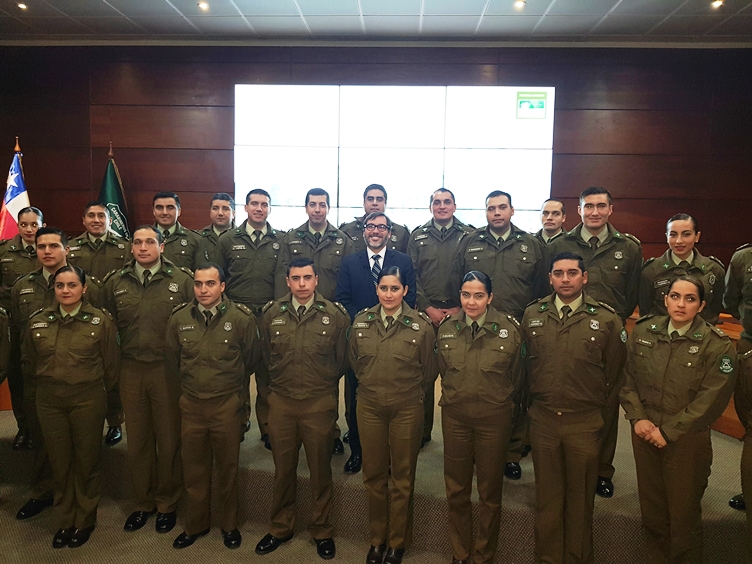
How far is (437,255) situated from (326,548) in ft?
6.46

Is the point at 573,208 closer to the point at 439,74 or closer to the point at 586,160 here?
the point at 586,160

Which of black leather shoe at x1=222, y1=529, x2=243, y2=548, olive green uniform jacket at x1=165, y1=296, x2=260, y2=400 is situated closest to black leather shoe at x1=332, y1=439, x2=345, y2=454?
black leather shoe at x1=222, y1=529, x2=243, y2=548

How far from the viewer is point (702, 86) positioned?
241 inches

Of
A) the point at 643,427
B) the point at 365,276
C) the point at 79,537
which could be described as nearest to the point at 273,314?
the point at 365,276

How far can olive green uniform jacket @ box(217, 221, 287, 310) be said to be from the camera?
3711 mm

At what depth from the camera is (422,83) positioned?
6184 mm

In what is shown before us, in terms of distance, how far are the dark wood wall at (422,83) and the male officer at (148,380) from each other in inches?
140

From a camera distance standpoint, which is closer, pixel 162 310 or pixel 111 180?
pixel 162 310

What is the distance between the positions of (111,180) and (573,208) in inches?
229

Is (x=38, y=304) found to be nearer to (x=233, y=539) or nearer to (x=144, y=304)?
(x=144, y=304)

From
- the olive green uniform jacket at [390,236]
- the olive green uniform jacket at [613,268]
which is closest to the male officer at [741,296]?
the olive green uniform jacket at [613,268]

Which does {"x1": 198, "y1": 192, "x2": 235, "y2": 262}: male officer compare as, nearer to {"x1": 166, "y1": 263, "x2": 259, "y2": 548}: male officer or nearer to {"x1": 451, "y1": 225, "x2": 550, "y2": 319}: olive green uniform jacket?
{"x1": 166, "y1": 263, "x2": 259, "y2": 548}: male officer

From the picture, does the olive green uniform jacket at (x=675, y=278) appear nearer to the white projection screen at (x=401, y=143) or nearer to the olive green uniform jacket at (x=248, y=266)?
the olive green uniform jacket at (x=248, y=266)

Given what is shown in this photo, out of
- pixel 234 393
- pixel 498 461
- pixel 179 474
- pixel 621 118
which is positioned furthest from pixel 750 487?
pixel 621 118
